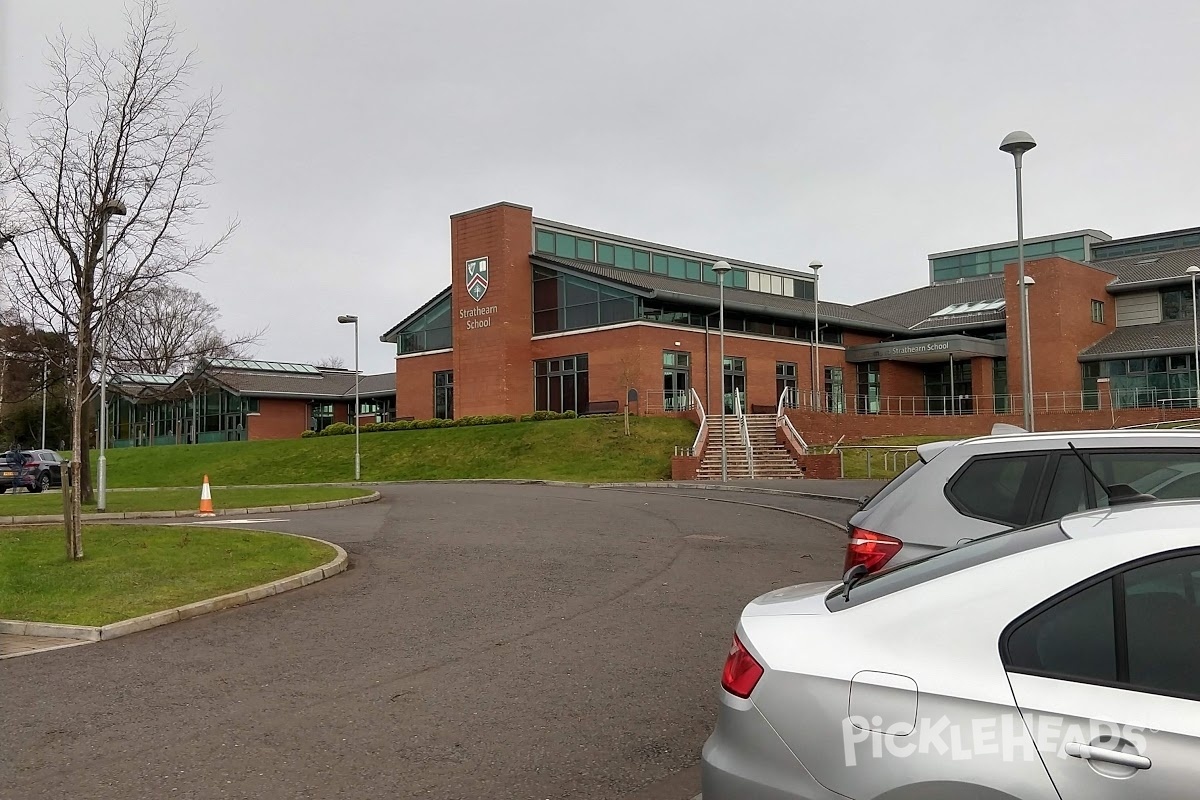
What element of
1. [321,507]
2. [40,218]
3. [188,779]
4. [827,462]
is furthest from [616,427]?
[188,779]

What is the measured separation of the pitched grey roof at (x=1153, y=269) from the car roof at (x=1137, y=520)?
52.9m

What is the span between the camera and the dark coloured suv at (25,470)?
3419 cm

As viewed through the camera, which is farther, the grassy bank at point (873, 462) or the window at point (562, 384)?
the window at point (562, 384)

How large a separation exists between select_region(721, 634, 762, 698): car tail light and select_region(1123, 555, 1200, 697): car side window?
1.10 m

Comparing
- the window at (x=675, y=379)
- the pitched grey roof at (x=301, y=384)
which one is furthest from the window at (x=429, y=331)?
the window at (x=675, y=379)

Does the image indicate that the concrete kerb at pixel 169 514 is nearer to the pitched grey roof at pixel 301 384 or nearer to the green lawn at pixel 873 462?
the green lawn at pixel 873 462

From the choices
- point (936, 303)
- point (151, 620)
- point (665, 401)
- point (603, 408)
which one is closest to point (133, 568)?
point (151, 620)

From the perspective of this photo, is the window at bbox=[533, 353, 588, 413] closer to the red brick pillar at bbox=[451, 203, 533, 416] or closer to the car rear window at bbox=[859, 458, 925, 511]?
the red brick pillar at bbox=[451, 203, 533, 416]

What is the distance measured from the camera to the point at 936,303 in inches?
2416

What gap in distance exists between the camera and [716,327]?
1850 inches

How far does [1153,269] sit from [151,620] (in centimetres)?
5548

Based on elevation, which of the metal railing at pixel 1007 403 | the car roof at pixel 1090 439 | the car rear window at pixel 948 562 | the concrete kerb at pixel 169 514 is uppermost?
the metal railing at pixel 1007 403

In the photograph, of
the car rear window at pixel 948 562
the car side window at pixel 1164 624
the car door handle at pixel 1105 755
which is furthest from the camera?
the car rear window at pixel 948 562

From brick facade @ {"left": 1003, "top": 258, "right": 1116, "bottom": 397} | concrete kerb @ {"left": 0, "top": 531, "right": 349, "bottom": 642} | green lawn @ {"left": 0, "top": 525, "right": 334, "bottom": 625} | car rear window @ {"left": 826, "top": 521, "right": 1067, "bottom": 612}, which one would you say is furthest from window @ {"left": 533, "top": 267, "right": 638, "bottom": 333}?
car rear window @ {"left": 826, "top": 521, "right": 1067, "bottom": 612}
